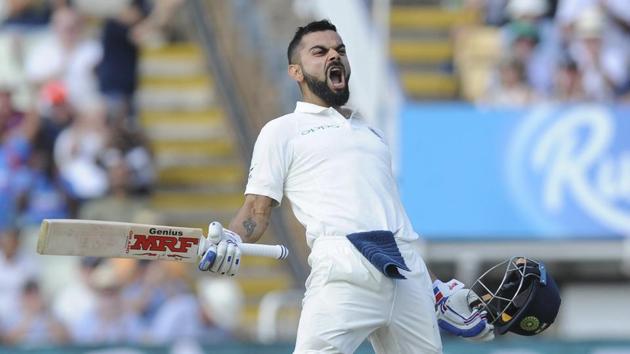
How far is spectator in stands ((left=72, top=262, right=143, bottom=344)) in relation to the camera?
38.0 feet

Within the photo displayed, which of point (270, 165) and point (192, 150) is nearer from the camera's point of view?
point (270, 165)

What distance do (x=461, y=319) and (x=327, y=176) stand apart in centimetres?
84

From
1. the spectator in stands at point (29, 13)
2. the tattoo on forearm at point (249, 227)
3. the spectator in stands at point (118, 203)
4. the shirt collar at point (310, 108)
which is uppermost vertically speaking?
the shirt collar at point (310, 108)

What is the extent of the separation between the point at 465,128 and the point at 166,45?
3697 millimetres

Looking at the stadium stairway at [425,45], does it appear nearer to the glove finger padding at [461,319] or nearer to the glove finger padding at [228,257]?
the glove finger padding at [461,319]

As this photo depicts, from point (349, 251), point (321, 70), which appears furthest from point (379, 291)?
point (321, 70)

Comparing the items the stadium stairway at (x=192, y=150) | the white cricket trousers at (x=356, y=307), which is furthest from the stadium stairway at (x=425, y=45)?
the white cricket trousers at (x=356, y=307)

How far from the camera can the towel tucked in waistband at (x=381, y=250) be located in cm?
592

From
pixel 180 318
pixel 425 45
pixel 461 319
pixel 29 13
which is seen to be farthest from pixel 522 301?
pixel 29 13

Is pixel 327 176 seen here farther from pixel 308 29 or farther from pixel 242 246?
pixel 308 29

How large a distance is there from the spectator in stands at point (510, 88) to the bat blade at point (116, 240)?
6.64 m

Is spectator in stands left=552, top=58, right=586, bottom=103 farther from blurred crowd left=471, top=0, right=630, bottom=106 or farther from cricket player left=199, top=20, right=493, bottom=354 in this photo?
cricket player left=199, top=20, right=493, bottom=354

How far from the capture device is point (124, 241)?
5.91 m

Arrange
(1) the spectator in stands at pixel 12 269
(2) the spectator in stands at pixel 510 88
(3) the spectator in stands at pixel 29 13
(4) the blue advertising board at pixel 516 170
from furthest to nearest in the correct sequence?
(3) the spectator in stands at pixel 29 13
(2) the spectator in stands at pixel 510 88
(1) the spectator in stands at pixel 12 269
(4) the blue advertising board at pixel 516 170
